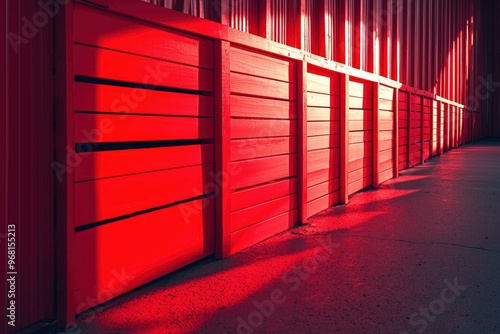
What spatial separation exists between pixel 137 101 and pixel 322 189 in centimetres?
327

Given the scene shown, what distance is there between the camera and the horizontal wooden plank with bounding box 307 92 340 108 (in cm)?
558

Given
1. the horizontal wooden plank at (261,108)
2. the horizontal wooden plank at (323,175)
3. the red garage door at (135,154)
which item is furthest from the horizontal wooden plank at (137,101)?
the horizontal wooden plank at (323,175)

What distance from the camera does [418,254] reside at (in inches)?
160

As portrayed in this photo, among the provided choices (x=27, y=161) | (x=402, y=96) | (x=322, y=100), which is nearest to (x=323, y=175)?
(x=322, y=100)

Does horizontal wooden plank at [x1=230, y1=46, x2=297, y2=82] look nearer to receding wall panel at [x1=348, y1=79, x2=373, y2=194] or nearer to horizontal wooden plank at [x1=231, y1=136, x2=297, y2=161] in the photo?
horizontal wooden plank at [x1=231, y1=136, x2=297, y2=161]

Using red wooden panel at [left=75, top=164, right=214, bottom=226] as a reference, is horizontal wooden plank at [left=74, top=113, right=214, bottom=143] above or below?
above

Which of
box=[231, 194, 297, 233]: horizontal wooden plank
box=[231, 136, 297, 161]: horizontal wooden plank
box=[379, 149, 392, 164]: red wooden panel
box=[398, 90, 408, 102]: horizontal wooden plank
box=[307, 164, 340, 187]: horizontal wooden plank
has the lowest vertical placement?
box=[231, 194, 297, 233]: horizontal wooden plank

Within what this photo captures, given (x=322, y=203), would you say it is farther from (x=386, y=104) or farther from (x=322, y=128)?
(x=386, y=104)

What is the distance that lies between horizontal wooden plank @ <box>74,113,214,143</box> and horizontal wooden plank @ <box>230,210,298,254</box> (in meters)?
0.88

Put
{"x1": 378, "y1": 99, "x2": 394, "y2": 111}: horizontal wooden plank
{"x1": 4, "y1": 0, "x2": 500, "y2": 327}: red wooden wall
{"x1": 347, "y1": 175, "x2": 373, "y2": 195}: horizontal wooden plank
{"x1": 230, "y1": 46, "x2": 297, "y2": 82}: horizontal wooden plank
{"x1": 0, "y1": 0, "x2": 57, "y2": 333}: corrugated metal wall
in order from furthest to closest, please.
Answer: {"x1": 378, "y1": 99, "x2": 394, "y2": 111}: horizontal wooden plank → {"x1": 347, "y1": 175, "x2": 373, "y2": 195}: horizontal wooden plank → {"x1": 230, "y1": 46, "x2": 297, "y2": 82}: horizontal wooden plank → {"x1": 4, "y1": 0, "x2": 500, "y2": 327}: red wooden wall → {"x1": 0, "y1": 0, "x2": 57, "y2": 333}: corrugated metal wall

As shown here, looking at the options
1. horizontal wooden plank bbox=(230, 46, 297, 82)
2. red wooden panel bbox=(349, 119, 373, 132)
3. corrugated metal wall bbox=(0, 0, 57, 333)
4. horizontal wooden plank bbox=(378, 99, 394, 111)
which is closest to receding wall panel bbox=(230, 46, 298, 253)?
horizontal wooden plank bbox=(230, 46, 297, 82)

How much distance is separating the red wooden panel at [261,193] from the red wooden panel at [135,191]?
1.19 feet

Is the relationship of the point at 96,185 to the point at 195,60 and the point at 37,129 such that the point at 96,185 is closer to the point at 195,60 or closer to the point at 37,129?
the point at 37,129

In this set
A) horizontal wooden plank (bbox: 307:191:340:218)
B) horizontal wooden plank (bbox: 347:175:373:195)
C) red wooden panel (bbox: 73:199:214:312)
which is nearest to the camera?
red wooden panel (bbox: 73:199:214:312)
